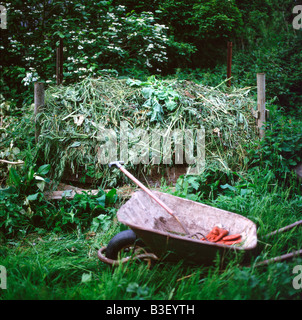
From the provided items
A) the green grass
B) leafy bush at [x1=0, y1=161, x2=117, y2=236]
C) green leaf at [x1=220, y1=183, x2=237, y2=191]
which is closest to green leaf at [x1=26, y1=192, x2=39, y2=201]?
leafy bush at [x1=0, y1=161, x2=117, y2=236]

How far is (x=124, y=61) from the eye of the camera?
19.2ft

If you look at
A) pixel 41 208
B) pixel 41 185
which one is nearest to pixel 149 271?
pixel 41 208

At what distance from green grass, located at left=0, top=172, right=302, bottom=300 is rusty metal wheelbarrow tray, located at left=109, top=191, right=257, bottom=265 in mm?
112

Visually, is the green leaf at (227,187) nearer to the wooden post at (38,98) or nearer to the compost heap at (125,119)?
the compost heap at (125,119)

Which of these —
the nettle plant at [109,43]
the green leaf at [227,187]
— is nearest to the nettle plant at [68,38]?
the nettle plant at [109,43]

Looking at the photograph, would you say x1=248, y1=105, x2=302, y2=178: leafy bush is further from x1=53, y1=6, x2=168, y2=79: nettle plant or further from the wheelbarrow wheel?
x1=53, y1=6, x2=168, y2=79: nettle plant

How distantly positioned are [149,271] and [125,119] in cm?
196

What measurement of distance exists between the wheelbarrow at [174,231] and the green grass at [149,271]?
0.08 m

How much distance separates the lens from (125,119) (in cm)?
357

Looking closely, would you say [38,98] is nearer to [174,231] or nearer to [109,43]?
[174,231]

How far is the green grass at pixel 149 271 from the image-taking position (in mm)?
1782

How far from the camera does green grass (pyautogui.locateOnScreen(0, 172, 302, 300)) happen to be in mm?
1782
